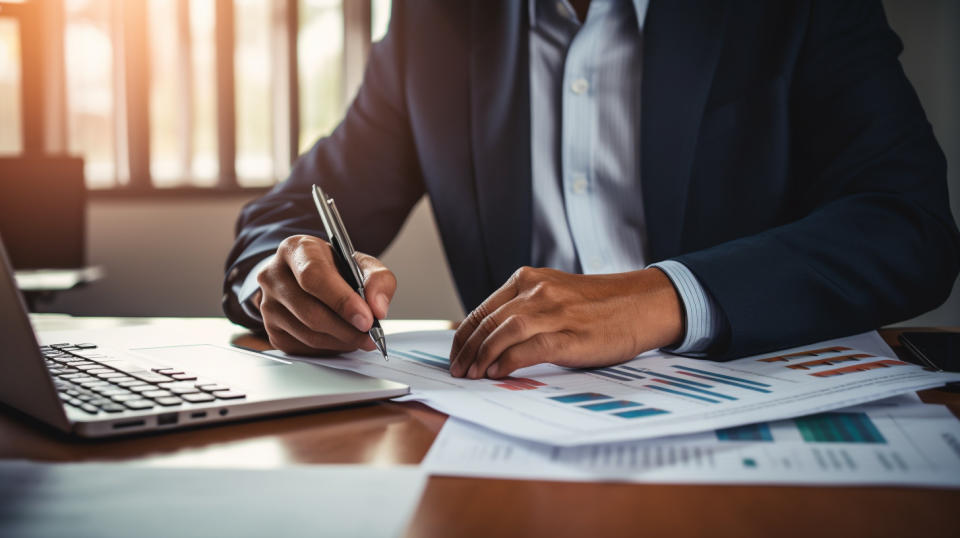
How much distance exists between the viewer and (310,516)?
34 centimetres

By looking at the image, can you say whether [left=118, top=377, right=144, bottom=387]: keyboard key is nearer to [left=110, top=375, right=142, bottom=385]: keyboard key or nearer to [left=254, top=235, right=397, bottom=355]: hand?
[left=110, top=375, right=142, bottom=385]: keyboard key

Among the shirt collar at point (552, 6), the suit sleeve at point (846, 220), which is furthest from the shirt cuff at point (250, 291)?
the shirt collar at point (552, 6)

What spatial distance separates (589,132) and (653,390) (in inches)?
28.8

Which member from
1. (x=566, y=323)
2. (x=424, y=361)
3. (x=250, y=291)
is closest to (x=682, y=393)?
(x=566, y=323)

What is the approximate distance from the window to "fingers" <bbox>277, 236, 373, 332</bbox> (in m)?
2.40

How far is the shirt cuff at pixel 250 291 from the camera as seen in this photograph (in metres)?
0.91

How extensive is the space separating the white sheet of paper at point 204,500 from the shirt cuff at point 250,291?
19.4 inches

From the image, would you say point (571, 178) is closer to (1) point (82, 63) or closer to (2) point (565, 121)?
(2) point (565, 121)

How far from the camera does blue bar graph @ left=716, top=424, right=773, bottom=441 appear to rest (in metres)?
0.46

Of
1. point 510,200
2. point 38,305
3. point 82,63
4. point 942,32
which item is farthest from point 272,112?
point 942,32

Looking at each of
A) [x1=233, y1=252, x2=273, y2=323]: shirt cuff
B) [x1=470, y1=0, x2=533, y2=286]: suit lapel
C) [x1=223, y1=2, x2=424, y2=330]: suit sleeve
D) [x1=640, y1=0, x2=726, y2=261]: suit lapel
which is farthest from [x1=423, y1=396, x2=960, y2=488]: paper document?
[x1=223, y1=2, x2=424, y2=330]: suit sleeve

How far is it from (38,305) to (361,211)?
1.88 metres

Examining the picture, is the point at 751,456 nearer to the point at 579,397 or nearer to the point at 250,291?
the point at 579,397

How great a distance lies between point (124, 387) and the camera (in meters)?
0.53
